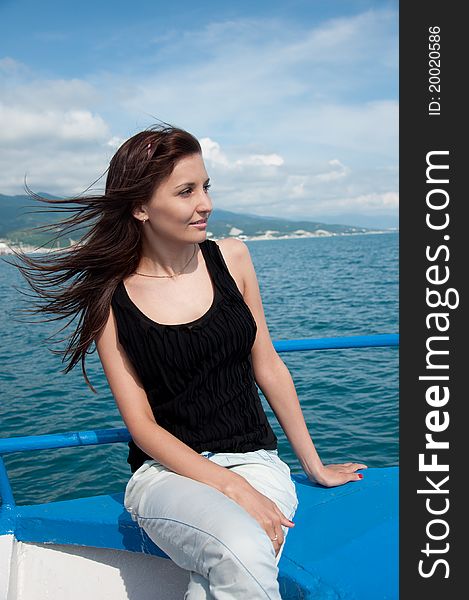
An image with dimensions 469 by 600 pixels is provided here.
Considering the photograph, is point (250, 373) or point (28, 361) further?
point (28, 361)

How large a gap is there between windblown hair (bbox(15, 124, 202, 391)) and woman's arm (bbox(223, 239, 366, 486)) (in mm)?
359

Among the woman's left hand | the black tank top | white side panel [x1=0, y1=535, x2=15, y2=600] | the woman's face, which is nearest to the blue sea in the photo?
the black tank top

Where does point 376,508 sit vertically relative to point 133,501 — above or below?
below

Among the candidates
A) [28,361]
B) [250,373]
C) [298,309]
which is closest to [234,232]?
[298,309]

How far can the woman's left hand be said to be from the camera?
7.86 feet

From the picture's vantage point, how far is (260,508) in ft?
6.07

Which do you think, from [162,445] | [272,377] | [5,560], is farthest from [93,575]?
[272,377]

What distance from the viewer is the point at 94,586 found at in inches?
90.0

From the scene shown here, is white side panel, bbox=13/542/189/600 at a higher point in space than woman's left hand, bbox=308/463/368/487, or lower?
lower

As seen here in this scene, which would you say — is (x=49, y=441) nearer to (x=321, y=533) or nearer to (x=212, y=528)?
(x=212, y=528)

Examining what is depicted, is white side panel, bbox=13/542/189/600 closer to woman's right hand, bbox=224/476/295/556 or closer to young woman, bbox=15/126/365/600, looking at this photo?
young woman, bbox=15/126/365/600

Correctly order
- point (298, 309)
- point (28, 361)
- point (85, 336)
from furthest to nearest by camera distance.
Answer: point (298, 309), point (28, 361), point (85, 336)

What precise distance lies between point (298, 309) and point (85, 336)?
815 inches

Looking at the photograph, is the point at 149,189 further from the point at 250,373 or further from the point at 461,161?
the point at 461,161
